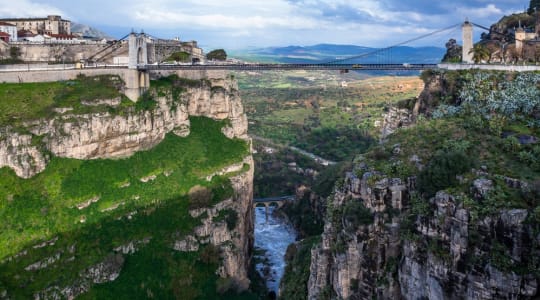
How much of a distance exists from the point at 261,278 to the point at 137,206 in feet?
49.2

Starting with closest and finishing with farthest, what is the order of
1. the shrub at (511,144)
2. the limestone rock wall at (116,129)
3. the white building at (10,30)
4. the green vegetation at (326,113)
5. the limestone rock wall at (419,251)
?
the limestone rock wall at (419,251)
the shrub at (511,144)
the limestone rock wall at (116,129)
the white building at (10,30)
the green vegetation at (326,113)

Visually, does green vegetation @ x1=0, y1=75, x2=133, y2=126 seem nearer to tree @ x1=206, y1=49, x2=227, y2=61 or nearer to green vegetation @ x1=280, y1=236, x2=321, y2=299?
green vegetation @ x1=280, y1=236, x2=321, y2=299

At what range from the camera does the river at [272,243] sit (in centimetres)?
5856

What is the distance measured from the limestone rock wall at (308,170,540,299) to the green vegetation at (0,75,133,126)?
2489 centimetres

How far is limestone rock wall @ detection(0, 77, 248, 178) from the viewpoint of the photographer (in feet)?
143

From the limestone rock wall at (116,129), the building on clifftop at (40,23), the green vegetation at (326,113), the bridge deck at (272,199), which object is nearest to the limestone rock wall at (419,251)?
the limestone rock wall at (116,129)

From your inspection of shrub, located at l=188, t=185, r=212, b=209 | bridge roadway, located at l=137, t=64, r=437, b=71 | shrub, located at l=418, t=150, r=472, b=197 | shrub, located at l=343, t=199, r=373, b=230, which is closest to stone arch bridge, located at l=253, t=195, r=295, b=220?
bridge roadway, located at l=137, t=64, r=437, b=71

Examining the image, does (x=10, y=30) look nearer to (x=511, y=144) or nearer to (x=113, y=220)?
(x=113, y=220)

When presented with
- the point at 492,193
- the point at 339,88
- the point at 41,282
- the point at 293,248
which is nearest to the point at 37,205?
the point at 41,282

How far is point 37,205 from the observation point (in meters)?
42.1

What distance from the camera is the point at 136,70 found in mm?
55844

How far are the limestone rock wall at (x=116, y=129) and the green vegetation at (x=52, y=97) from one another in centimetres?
93

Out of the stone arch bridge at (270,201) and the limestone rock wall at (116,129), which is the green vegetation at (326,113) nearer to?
the stone arch bridge at (270,201)

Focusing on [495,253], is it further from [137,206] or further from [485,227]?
[137,206]
